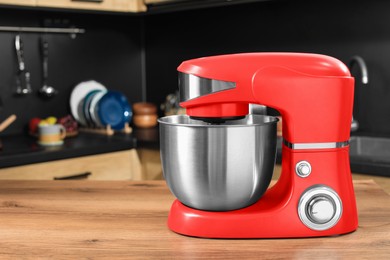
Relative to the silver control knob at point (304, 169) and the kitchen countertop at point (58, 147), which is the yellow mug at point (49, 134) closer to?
the kitchen countertop at point (58, 147)

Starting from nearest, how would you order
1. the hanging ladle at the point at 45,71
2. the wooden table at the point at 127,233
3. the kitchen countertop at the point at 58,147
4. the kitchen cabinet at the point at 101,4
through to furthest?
the wooden table at the point at 127,233 → the kitchen countertop at the point at 58,147 → the kitchen cabinet at the point at 101,4 → the hanging ladle at the point at 45,71

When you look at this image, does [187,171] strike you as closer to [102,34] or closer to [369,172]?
[369,172]

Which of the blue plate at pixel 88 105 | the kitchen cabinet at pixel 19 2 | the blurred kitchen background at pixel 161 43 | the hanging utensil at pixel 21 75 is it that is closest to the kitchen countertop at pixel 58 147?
the blurred kitchen background at pixel 161 43

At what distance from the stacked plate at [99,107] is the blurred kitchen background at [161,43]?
0.05 metres

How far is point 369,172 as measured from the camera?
2.26 m

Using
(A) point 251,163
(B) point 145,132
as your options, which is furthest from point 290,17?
(A) point 251,163

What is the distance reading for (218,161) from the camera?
42.5 inches

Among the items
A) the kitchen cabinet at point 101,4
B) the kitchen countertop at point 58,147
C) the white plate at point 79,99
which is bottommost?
the kitchen countertop at point 58,147

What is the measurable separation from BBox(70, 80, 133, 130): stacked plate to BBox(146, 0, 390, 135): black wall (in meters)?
0.42

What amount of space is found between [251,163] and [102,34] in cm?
258

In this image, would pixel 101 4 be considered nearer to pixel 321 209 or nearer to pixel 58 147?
pixel 58 147

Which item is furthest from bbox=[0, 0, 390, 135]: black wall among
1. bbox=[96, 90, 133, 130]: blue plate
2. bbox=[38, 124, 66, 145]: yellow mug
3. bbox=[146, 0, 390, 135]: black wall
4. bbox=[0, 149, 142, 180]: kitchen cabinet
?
bbox=[0, 149, 142, 180]: kitchen cabinet

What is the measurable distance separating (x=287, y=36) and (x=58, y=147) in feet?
4.13

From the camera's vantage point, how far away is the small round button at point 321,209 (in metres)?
1.11
